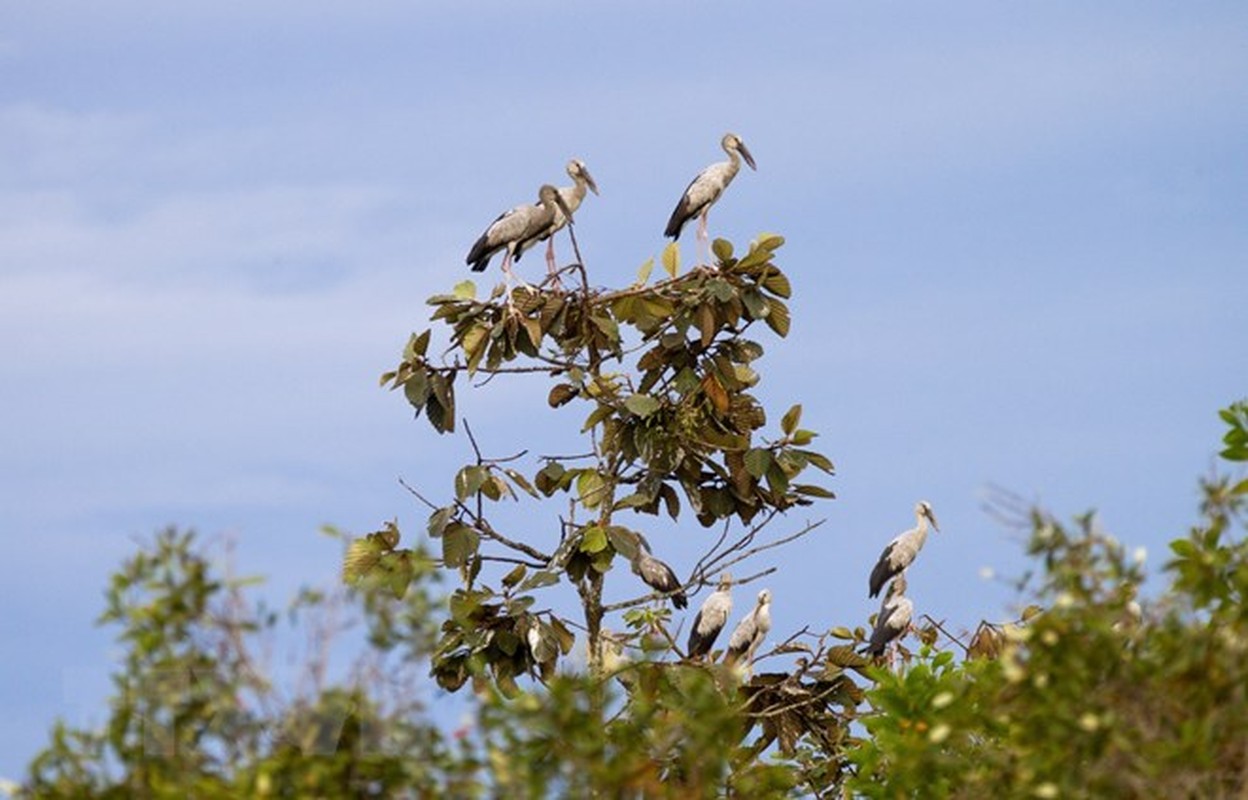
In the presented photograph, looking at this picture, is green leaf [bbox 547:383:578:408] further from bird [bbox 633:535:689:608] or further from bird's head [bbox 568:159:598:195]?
bird's head [bbox 568:159:598:195]

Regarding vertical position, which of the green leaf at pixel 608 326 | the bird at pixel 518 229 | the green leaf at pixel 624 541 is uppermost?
the bird at pixel 518 229

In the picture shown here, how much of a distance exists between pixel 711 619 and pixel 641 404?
153 inches

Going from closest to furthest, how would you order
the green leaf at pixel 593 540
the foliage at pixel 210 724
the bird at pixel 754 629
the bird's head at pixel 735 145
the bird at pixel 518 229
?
the foliage at pixel 210 724 → the green leaf at pixel 593 540 → the bird at pixel 518 229 → the bird at pixel 754 629 → the bird's head at pixel 735 145

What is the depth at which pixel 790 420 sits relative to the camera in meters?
16.6

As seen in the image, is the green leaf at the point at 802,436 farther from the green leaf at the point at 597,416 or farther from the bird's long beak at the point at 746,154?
the bird's long beak at the point at 746,154

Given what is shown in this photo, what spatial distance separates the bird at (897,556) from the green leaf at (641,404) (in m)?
6.49

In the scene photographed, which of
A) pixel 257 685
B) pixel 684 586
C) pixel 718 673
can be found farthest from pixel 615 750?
pixel 684 586

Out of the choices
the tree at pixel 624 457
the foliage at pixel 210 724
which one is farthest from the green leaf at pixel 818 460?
the foliage at pixel 210 724

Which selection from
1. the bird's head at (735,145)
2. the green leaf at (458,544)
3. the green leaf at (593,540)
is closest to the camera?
the green leaf at (593,540)

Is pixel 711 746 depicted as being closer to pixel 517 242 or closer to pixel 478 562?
pixel 478 562

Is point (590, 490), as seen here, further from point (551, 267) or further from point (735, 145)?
point (735, 145)

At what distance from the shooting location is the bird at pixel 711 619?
19.1 meters

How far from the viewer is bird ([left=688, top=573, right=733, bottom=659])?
62.6 feet

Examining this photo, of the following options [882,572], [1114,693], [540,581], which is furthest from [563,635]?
[1114,693]
